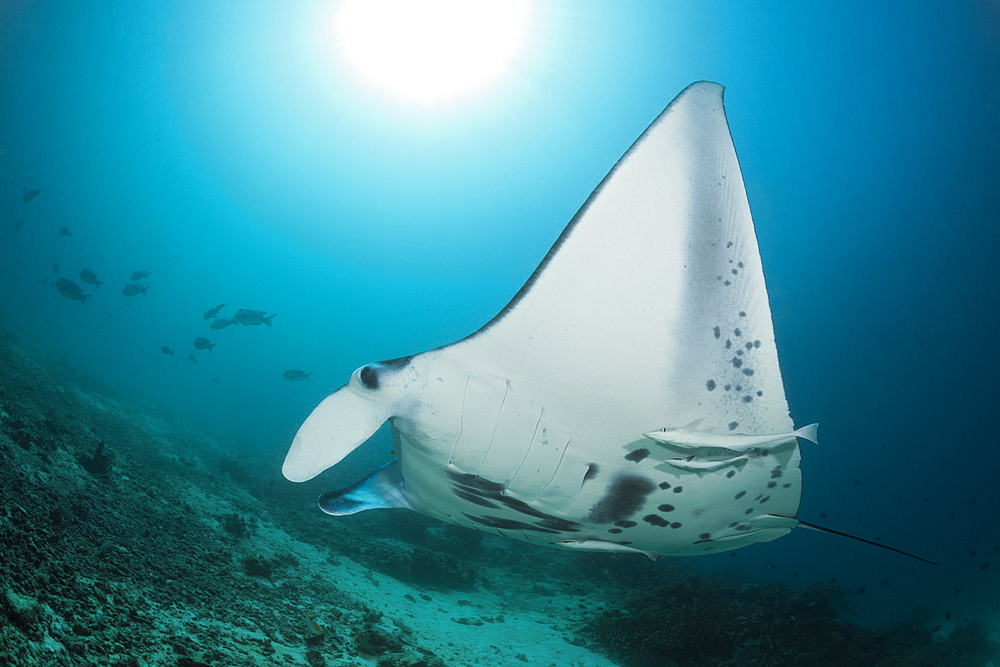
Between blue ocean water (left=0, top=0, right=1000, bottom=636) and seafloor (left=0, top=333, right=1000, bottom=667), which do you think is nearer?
seafloor (left=0, top=333, right=1000, bottom=667)

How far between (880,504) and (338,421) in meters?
34.3

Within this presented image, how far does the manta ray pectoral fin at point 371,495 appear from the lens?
211 cm

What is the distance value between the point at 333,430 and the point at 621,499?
128 centimetres

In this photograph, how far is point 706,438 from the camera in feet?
4.71

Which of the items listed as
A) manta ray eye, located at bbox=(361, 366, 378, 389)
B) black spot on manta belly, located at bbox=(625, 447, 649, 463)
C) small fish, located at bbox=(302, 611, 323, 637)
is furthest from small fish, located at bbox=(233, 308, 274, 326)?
black spot on manta belly, located at bbox=(625, 447, 649, 463)

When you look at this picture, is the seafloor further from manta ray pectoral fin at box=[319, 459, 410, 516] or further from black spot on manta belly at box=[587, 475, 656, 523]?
black spot on manta belly at box=[587, 475, 656, 523]

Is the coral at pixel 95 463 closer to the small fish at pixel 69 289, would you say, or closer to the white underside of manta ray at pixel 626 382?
the white underside of manta ray at pixel 626 382

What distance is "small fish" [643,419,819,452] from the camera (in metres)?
1.39

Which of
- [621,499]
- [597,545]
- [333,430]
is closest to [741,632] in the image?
[597,545]

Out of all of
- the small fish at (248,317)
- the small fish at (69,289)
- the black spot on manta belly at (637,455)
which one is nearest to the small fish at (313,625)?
the black spot on manta belly at (637,455)

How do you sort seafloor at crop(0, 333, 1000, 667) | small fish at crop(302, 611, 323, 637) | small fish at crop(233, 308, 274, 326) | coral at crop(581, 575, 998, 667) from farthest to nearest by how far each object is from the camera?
small fish at crop(233, 308, 274, 326) < coral at crop(581, 575, 998, 667) < small fish at crop(302, 611, 323, 637) < seafloor at crop(0, 333, 1000, 667)

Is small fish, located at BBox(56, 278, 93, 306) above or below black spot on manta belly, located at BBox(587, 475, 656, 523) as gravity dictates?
below

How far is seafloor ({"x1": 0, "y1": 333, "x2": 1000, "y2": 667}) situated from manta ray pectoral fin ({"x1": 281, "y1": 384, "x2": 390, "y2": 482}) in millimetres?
1011

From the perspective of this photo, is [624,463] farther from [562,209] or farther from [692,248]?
[562,209]
